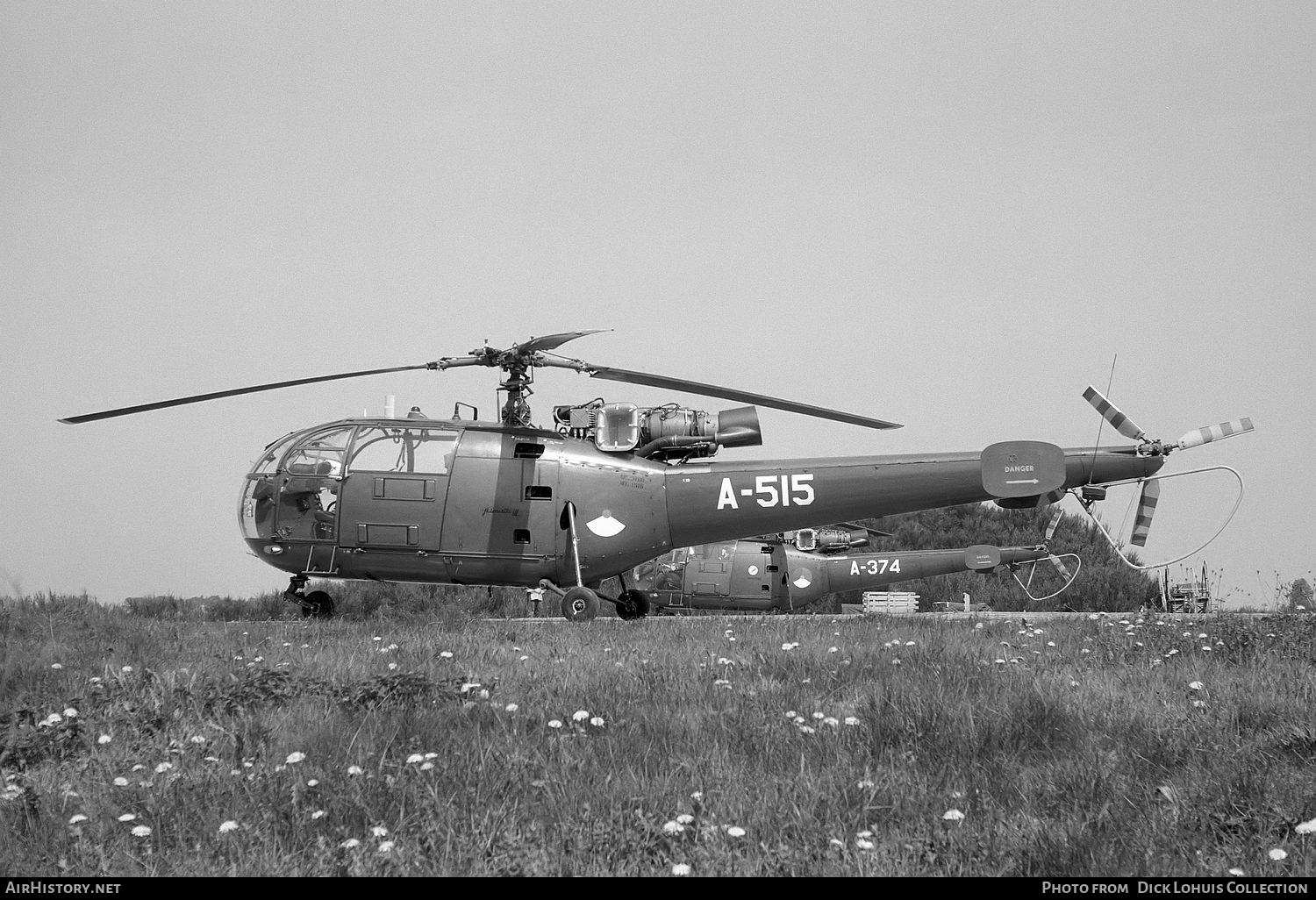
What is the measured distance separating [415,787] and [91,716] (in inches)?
96.8

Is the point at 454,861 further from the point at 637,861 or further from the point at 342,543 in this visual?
the point at 342,543

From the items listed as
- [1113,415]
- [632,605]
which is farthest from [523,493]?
[1113,415]

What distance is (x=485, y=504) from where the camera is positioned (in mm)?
13273

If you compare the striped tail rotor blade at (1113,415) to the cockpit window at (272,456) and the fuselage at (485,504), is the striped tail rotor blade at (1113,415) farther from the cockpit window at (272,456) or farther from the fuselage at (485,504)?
the cockpit window at (272,456)

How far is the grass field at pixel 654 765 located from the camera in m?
3.45

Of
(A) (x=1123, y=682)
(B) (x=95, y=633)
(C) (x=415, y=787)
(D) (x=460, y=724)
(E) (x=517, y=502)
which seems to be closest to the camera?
(C) (x=415, y=787)

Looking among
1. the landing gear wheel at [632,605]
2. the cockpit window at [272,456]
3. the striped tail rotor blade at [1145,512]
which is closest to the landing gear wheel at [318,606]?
the cockpit window at [272,456]

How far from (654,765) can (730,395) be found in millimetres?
8416

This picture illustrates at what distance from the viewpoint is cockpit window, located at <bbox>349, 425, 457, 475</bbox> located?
13328 millimetres

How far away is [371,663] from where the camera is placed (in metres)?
6.51

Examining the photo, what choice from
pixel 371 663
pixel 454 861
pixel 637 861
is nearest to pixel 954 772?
pixel 637 861

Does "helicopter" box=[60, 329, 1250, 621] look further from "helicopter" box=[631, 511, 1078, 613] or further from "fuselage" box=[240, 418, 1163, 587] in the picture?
"helicopter" box=[631, 511, 1078, 613]

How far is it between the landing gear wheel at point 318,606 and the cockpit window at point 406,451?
2.33 m

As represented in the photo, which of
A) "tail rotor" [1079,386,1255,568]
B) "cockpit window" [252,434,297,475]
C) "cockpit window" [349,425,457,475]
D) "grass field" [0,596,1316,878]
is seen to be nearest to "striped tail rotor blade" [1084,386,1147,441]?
"tail rotor" [1079,386,1255,568]
